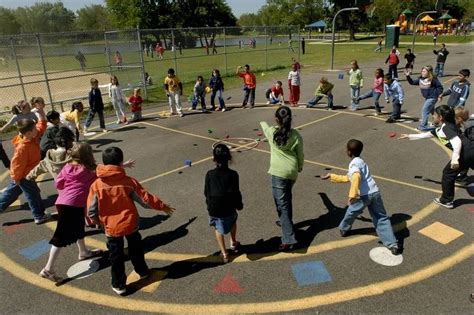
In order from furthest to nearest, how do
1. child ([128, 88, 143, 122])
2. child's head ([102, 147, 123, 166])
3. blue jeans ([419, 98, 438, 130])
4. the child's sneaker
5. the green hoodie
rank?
child ([128, 88, 143, 122]), blue jeans ([419, 98, 438, 130]), the child's sneaker, the green hoodie, child's head ([102, 147, 123, 166])

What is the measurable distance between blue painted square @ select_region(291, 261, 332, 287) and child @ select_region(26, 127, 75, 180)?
12.5 ft

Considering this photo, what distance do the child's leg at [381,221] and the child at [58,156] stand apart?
4.60m

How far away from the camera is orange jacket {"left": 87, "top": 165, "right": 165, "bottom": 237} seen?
4398 mm

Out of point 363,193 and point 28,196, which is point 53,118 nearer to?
point 28,196

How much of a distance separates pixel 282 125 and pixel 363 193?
4.95 feet

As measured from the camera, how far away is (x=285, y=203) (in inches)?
211

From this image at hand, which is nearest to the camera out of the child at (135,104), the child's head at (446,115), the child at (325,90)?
the child's head at (446,115)

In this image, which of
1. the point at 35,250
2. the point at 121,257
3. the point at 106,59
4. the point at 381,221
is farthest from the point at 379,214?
the point at 106,59

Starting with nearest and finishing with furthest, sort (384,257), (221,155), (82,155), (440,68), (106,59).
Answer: (221,155) < (82,155) < (384,257) < (440,68) < (106,59)

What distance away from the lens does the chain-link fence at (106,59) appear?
16.9 m

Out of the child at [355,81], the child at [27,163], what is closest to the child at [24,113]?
the child at [27,163]

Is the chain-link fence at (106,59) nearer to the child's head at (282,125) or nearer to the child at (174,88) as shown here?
the child at (174,88)

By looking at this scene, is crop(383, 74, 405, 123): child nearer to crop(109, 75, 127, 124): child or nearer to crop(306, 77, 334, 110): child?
crop(306, 77, 334, 110): child

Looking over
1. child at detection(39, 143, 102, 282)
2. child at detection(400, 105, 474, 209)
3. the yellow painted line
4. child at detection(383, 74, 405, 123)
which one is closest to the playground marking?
the yellow painted line
